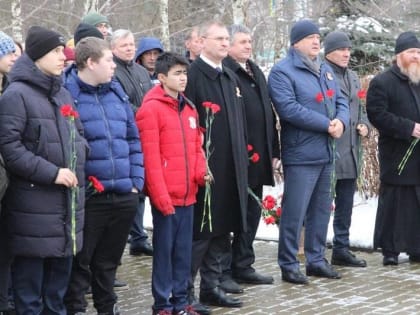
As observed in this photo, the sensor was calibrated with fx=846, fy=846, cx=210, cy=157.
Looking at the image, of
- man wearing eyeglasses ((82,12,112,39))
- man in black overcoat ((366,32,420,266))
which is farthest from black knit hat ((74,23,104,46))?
man in black overcoat ((366,32,420,266))

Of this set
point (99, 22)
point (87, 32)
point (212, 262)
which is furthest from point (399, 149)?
point (99, 22)

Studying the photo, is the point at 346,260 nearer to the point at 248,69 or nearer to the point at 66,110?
the point at 248,69

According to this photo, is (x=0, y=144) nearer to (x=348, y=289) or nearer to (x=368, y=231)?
(x=348, y=289)

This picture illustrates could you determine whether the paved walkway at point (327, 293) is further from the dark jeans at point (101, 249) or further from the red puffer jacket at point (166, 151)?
the red puffer jacket at point (166, 151)

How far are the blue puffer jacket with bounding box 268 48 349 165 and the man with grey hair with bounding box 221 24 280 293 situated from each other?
0.41 ft

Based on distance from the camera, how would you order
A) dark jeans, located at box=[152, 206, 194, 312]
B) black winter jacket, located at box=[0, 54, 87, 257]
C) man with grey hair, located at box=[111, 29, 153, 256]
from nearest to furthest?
1. black winter jacket, located at box=[0, 54, 87, 257]
2. dark jeans, located at box=[152, 206, 194, 312]
3. man with grey hair, located at box=[111, 29, 153, 256]

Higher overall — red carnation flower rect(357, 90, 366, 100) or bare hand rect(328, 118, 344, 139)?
red carnation flower rect(357, 90, 366, 100)

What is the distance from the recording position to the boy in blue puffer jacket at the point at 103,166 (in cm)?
573

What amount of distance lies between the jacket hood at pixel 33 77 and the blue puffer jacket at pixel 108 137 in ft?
1.06

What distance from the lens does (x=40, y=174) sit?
521cm

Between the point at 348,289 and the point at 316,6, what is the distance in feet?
68.1

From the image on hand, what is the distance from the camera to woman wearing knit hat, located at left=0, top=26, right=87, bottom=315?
5.25 metres

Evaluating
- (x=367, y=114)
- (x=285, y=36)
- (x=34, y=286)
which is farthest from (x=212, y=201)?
(x=285, y=36)

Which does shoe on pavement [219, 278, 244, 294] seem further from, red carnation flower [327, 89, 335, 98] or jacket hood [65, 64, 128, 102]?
jacket hood [65, 64, 128, 102]
